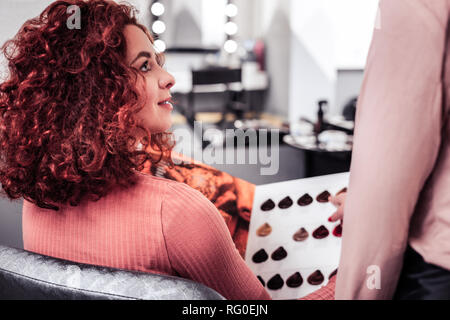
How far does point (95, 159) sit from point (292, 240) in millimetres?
755

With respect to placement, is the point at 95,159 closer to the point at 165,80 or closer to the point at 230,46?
the point at 165,80

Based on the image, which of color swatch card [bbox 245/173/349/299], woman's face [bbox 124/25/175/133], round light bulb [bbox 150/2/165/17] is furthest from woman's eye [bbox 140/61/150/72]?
round light bulb [bbox 150/2/165/17]

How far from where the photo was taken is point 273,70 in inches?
246

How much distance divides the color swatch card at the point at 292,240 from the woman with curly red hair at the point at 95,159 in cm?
45

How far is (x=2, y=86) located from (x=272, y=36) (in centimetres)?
589

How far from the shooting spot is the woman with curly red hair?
706 mm

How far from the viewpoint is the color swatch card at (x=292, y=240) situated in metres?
1.21

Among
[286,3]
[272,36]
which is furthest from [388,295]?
[272,36]

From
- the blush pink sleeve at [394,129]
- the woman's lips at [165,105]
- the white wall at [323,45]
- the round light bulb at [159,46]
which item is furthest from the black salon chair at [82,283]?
the white wall at [323,45]

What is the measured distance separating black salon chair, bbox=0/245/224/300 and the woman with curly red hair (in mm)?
88

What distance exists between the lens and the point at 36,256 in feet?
2.28

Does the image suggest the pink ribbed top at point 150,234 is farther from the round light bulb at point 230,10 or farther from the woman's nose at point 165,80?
the round light bulb at point 230,10

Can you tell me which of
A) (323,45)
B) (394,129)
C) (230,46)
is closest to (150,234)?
(394,129)

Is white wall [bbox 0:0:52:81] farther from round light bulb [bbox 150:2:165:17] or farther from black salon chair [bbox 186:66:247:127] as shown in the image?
round light bulb [bbox 150:2:165:17]
